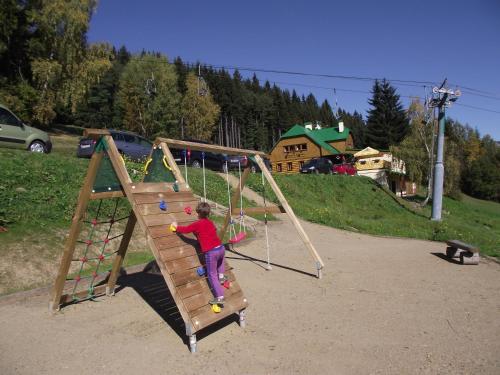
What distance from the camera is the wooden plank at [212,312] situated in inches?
170

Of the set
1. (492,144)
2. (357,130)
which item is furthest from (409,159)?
(357,130)

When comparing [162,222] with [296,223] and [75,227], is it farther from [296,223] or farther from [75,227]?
[296,223]

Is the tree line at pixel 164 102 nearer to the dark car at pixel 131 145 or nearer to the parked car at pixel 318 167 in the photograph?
the parked car at pixel 318 167

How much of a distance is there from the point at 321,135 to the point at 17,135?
165 ft

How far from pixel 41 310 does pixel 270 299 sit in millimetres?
3281

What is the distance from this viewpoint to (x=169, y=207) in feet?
16.5

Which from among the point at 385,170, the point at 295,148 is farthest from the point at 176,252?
the point at 295,148

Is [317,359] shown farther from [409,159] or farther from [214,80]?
[214,80]

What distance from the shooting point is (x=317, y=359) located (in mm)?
4195

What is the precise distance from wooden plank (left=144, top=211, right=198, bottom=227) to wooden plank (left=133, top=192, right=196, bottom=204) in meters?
0.21

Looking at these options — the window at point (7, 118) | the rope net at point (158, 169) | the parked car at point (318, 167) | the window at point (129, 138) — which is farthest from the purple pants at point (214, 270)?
the parked car at point (318, 167)

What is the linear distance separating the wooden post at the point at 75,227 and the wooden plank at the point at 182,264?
5.12 feet

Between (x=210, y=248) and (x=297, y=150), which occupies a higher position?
→ (x=297, y=150)

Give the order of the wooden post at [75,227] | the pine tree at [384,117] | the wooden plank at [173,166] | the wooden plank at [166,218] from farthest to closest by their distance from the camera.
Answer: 1. the pine tree at [384,117]
2. the wooden plank at [173,166]
3. the wooden post at [75,227]
4. the wooden plank at [166,218]
